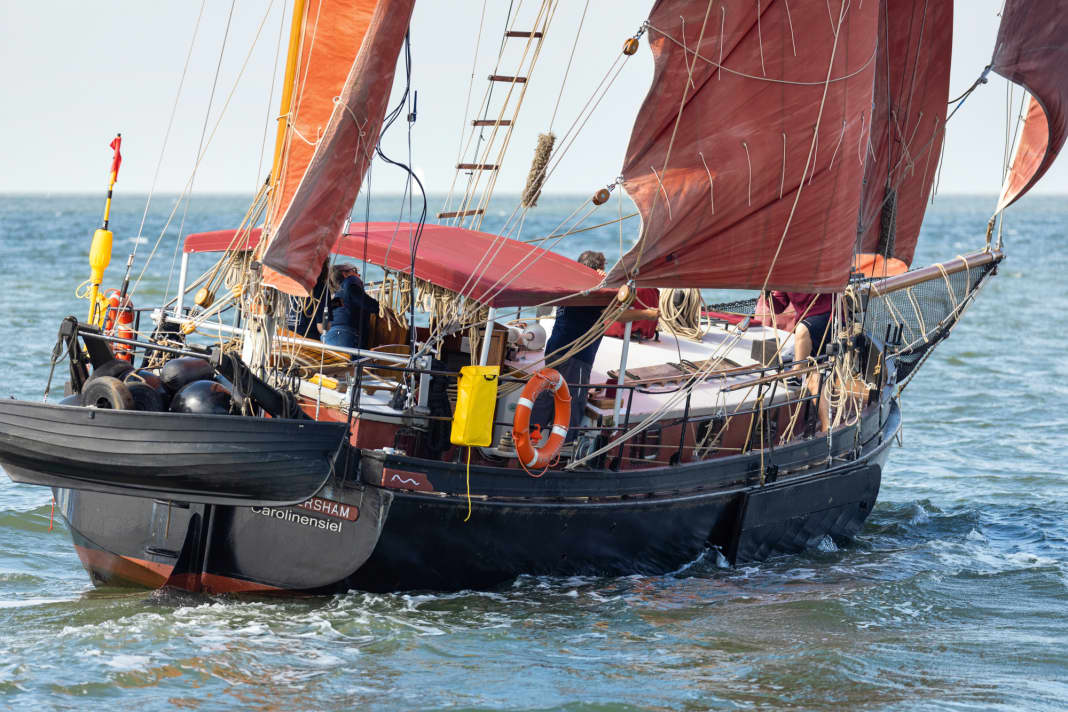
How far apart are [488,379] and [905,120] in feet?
27.8

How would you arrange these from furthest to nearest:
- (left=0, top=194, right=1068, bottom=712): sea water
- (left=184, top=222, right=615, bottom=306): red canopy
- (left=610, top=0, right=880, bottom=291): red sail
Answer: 1. (left=610, top=0, right=880, bottom=291): red sail
2. (left=184, top=222, right=615, bottom=306): red canopy
3. (left=0, top=194, right=1068, bottom=712): sea water

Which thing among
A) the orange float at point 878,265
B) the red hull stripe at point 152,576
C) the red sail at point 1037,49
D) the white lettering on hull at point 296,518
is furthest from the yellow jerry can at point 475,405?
the red sail at point 1037,49

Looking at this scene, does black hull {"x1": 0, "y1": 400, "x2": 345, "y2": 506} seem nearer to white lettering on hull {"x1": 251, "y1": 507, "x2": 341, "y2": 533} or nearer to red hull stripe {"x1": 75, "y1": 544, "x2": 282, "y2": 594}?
white lettering on hull {"x1": 251, "y1": 507, "x2": 341, "y2": 533}

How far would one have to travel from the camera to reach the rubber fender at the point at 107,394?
8.14 meters

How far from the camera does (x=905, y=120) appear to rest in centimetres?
1498

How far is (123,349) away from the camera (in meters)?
10.5

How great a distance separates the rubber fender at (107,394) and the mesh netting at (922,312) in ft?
28.6

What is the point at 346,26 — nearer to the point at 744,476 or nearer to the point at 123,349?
the point at 123,349

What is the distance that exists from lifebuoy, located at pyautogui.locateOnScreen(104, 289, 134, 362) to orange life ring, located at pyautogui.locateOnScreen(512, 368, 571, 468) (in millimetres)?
3357

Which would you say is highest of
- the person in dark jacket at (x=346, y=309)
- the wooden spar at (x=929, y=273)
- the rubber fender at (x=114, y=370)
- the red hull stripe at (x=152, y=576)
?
the wooden spar at (x=929, y=273)

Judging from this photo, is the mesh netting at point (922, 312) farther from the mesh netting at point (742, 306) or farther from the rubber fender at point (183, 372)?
the rubber fender at point (183, 372)

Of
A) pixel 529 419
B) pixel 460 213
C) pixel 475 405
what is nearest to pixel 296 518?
pixel 475 405

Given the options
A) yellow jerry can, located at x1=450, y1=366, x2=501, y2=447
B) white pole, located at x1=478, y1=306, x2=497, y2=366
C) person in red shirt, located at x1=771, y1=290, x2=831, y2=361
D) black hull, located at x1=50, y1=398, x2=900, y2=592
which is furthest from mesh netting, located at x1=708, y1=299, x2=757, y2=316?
yellow jerry can, located at x1=450, y1=366, x2=501, y2=447

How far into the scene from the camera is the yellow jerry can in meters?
8.62
